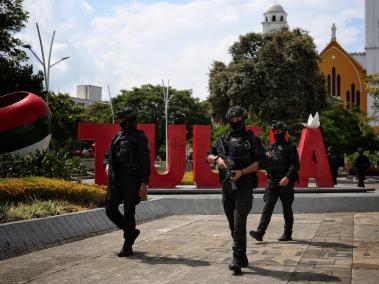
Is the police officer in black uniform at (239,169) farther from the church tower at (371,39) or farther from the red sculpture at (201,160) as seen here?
the church tower at (371,39)

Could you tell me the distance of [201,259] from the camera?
22.7 feet

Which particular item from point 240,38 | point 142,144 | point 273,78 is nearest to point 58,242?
point 142,144

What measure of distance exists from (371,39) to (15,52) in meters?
47.0

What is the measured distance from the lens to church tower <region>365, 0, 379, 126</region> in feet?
216

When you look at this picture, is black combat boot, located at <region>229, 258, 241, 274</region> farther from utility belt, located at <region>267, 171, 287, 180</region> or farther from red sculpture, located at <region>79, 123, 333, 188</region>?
red sculpture, located at <region>79, 123, 333, 188</region>

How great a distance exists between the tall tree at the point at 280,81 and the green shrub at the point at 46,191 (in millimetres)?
26800

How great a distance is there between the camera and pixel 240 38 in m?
40.5

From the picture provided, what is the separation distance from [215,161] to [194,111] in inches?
2273

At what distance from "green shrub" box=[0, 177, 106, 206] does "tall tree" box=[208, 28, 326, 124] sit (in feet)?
87.9

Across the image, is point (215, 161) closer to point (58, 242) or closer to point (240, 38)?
point (58, 242)

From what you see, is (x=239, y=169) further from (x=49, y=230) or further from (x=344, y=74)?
(x=344, y=74)

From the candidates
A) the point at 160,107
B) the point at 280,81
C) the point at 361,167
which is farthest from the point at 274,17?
the point at 361,167

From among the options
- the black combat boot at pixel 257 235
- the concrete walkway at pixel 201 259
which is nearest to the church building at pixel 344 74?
the concrete walkway at pixel 201 259

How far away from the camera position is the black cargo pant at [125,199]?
7105 millimetres
